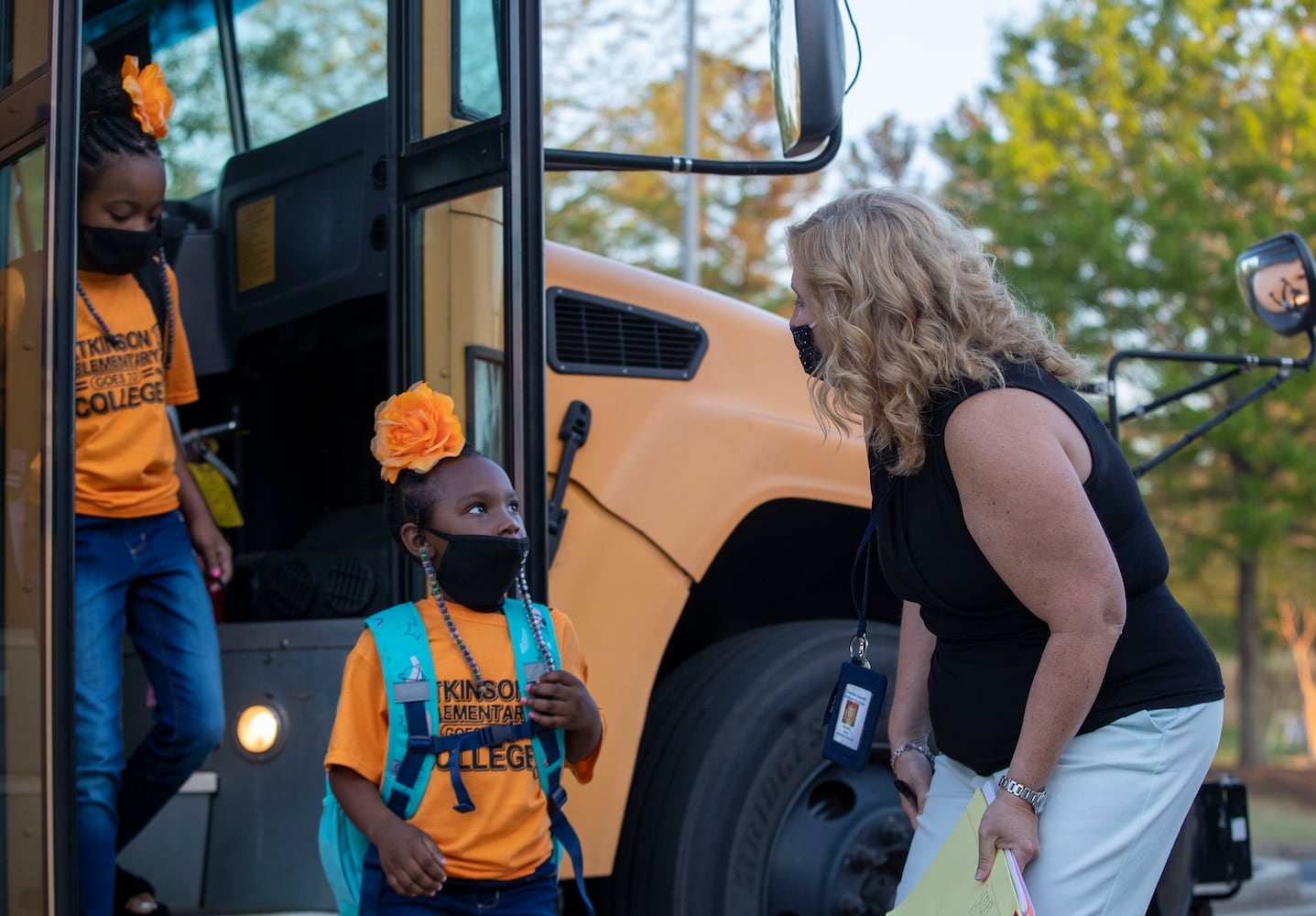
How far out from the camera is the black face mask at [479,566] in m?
2.19

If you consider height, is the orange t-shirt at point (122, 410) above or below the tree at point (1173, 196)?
below

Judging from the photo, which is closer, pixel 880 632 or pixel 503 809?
pixel 503 809

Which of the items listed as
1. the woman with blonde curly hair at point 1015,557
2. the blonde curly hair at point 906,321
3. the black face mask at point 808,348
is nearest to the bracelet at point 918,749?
the woman with blonde curly hair at point 1015,557

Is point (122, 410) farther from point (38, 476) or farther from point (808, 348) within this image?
point (808, 348)

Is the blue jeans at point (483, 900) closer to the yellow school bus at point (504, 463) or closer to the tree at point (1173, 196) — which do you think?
the yellow school bus at point (504, 463)

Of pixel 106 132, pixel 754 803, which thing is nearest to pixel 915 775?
pixel 754 803

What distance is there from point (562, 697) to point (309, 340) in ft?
5.17

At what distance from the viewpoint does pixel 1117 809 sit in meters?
1.83

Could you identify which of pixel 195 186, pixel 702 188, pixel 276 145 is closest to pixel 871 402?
pixel 276 145

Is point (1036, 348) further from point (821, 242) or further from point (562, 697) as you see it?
point (562, 697)

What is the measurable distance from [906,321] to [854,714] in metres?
0.69

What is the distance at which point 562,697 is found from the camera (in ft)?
7.10

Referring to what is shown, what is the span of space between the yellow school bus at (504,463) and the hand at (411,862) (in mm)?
491

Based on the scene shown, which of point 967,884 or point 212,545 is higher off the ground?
point 212,545
